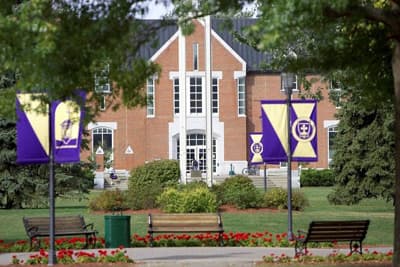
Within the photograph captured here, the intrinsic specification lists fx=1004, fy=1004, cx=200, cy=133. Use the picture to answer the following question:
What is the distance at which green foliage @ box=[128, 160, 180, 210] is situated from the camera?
35.7 m

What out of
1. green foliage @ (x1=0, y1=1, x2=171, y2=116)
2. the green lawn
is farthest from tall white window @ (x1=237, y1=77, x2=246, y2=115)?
green foliage @ (x1=0, y1=1, x2=171, y2=116)

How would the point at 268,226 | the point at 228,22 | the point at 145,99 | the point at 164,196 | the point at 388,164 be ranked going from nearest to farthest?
the point at 228,22 < the point at 145,99 < the point at 268,226 < the point at 164,196 < the point at 388,164

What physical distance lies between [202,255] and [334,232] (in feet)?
8.38

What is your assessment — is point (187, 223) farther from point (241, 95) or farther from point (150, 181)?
point (241, 95)

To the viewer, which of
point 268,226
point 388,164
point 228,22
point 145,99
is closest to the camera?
point 228,22

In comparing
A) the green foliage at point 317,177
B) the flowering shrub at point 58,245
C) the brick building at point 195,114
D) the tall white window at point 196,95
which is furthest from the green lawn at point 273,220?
the tall white window at point 196,95

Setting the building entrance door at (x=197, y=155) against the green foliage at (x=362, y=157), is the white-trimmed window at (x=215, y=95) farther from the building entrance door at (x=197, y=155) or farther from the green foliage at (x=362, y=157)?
the green foliage at (x=362, y=157)

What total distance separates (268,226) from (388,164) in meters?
13.1

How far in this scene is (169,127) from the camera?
67.2 m

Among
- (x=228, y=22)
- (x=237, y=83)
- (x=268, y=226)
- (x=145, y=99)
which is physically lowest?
(x=268, y=226)

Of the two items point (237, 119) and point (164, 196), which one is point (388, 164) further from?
point (237, 119)

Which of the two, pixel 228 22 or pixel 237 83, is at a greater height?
pixel 237 83

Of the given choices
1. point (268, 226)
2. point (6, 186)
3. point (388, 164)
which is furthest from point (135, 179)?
point (268, 226)

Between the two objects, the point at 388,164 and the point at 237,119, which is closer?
the point at 388,164
